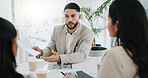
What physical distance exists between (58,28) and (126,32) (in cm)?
147

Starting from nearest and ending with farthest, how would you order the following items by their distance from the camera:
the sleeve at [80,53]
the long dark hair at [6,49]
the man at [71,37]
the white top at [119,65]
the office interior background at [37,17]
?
1. the long dark hair at [6,49]
2. the white top at [119,65]
3. the sleeve at [80,53]
4. the man at [71,37]
5. the office interior background at [37,17]

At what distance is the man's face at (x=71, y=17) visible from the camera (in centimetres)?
202

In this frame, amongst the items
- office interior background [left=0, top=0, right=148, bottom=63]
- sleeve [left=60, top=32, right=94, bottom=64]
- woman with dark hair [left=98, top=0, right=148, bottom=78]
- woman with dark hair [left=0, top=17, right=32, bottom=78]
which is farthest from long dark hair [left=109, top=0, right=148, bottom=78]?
office interior background [left=0, top=0, right=148, bottom=63]

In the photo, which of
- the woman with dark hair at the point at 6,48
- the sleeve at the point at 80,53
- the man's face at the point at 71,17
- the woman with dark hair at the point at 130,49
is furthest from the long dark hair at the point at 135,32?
the man's face at the point at 71,17

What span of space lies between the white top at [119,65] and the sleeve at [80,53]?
86cm

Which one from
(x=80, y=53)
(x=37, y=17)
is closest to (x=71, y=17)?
(x=80, y=53)

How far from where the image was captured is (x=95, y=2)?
3295mm

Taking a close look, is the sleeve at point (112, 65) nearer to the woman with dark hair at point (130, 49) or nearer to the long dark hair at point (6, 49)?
the woman with dark hair at point (130, 49)

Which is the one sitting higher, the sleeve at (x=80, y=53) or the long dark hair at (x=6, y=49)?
the long dark hair at (x=6, y=49)

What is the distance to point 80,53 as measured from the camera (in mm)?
1821

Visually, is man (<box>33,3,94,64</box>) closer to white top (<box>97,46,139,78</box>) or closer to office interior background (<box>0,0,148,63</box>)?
office interior background (<box>0,0,148,63</box>)

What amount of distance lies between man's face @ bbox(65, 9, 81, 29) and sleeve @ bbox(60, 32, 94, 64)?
0.82ft

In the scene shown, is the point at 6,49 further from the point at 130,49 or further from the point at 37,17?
the point at 37,17

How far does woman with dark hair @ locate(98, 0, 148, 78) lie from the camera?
79 centimetres
